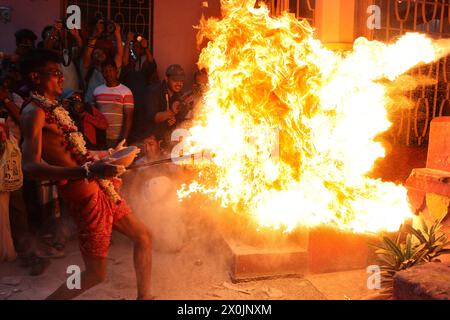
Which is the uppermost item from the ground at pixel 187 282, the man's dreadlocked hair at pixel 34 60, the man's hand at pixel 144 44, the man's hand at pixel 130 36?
the man's hand at pixel 130 36

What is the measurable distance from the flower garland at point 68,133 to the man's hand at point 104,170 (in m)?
0.38

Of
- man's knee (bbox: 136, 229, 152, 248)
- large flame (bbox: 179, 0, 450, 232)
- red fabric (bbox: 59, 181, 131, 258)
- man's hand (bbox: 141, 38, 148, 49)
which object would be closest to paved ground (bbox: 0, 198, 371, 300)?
large flame (bbox: 179, 0, 450, 232)

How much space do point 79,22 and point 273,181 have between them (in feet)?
16.2

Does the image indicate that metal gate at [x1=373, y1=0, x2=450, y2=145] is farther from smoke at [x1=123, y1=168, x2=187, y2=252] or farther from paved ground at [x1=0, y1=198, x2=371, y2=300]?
smoke at [x1=123, y1=168, x2=187, y2=252]

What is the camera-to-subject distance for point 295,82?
16.9 feet

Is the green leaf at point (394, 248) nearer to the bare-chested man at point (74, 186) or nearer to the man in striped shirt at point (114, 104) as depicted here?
the bare-chested man at point (74, 186)

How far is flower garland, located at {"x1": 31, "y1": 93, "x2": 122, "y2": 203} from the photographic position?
3.69 m

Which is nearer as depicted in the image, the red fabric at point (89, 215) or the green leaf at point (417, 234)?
the red fabric at point (89, 215)

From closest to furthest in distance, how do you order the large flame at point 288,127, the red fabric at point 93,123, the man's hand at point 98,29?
the large flame at point 288,127
the red fabric at point 93,123
the man's hand at point 98,29

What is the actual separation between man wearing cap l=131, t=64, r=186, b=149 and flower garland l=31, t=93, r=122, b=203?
2663 millimetres

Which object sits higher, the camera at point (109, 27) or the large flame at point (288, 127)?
the camera at point (109, 27)

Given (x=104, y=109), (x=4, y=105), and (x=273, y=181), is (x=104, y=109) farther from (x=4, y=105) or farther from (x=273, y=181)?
(x=273, y=181)

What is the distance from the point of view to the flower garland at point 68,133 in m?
3.69

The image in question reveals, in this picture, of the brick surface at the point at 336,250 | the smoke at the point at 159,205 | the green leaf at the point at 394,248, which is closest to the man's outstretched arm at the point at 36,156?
the smoke at the point at 159,205
